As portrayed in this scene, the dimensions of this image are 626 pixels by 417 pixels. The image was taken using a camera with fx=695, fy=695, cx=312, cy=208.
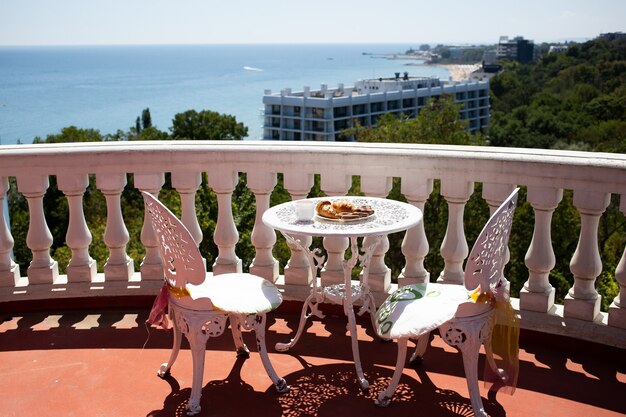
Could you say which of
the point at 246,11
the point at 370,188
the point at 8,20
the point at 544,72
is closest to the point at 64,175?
the point at 370,188

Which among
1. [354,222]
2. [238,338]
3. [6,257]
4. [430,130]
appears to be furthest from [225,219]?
[430,130]

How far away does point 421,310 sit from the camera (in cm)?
372

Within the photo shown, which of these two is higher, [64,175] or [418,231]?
[64,175]

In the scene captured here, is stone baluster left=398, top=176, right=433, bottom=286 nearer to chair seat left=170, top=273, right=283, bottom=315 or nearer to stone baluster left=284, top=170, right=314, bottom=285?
stone baluster left=284, top=170, right=314, bottom=285

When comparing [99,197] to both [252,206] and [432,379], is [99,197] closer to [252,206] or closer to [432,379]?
[252,206]

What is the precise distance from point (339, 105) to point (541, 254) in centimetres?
11874

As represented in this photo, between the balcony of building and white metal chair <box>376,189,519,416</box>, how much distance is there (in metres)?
0.36

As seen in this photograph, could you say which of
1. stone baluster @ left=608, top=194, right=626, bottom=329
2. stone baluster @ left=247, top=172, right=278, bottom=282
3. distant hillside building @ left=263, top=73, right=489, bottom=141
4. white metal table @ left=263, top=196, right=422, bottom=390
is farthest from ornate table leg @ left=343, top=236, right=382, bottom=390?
distant hillside building @ left=263, top=73, right=489, bottom=141

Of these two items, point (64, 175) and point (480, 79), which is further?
point (480, 79)

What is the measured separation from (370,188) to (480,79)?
15181 centimetres

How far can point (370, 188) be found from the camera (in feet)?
16.6

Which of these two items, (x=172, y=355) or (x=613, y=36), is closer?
(x=172, y=355)

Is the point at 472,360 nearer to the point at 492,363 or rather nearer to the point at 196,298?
the point at 492,363

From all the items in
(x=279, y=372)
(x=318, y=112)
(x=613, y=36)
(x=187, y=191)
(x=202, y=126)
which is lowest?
(x=318, y=112)
